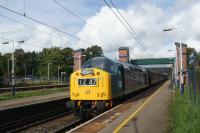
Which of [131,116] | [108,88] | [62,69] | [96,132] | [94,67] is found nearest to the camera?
[96,132]

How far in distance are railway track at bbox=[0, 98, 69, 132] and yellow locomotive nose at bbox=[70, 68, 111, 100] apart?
2.01 meters

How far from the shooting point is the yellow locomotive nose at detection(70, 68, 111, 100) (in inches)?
710

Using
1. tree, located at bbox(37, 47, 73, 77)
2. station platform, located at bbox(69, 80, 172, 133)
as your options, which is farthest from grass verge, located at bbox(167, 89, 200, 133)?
tree, located at bbox(37, 47, 73, 77)

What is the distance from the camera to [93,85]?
18125 millimetres

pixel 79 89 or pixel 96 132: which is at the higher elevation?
pixel 79 89

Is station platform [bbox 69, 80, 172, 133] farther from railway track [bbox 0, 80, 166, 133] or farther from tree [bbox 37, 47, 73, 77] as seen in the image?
tree [bbox 37, 47, 73, 77]

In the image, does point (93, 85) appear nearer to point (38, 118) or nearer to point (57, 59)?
point (38, 118)

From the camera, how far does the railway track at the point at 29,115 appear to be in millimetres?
15098

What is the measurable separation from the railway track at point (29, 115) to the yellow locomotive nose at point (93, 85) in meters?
2.01

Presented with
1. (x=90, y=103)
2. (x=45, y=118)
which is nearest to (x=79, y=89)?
(x=90, y=103)

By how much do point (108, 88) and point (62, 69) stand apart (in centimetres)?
9434

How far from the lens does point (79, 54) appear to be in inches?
2108

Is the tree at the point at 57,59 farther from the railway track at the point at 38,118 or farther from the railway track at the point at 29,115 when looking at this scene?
the railway track at the point at 38,118

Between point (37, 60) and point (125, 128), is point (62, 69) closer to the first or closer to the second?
point (37, 60)
